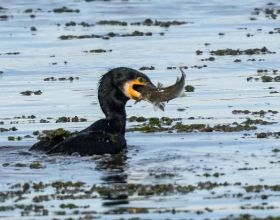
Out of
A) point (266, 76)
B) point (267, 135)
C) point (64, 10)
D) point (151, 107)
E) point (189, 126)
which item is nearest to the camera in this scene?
point (267, 135)

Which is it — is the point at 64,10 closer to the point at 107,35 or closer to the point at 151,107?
the point at 107,35

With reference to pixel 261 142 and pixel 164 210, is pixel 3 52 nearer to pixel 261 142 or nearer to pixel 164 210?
pixel 261 142

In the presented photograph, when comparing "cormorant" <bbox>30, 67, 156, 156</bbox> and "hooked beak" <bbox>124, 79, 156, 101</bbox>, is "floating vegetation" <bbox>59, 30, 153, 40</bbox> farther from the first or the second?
"hooked beak" <bbox>124, 79, 156, 101</bbox>

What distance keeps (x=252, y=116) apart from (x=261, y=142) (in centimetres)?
234

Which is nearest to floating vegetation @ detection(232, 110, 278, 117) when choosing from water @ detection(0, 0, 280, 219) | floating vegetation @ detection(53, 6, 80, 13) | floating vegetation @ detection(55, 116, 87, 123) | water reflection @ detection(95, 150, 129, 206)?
water @ detection(0, 0, 280, 219)

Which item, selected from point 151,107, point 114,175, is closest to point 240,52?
point 151,107

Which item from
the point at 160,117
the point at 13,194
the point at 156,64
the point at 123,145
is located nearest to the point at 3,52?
the point at 156,64

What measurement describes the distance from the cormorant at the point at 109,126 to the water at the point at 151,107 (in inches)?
8.4

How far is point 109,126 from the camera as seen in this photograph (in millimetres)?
18422

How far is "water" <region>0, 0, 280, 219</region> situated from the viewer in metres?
14.9

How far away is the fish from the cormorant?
9 cm

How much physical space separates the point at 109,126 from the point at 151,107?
12.8 ft

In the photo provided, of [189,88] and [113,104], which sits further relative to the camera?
[189,88]

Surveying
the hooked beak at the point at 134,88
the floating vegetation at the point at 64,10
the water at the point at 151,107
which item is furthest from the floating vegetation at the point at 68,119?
the floating vegetation at the point at 64,10
